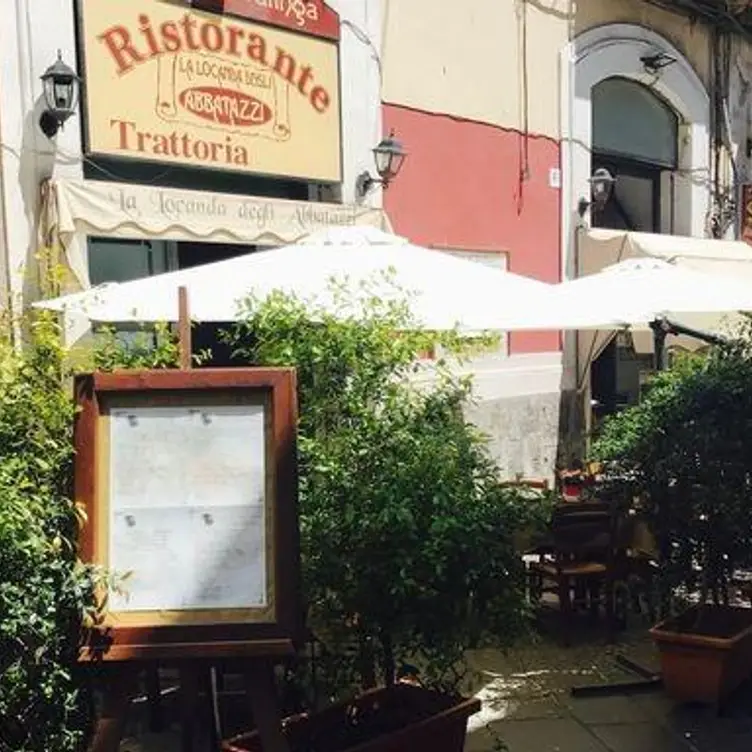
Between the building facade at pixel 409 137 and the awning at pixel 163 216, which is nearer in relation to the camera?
the awning at pixel 163 216

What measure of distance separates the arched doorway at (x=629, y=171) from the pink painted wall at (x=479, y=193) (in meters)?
1.43

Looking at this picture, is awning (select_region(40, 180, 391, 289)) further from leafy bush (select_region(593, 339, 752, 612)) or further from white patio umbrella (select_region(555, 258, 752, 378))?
leafy bush (select_region(593, 339, 752, 612))

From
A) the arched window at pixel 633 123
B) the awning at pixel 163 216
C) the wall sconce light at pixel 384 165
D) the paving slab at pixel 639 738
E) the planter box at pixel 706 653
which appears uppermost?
the arched window at pixel 633 123

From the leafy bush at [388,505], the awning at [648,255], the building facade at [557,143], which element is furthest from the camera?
the awning at [648,255]

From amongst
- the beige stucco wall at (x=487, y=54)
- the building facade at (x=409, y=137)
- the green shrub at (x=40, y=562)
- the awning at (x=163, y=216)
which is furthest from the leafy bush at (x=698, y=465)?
the beige stucco wall at (x=487, y=54)

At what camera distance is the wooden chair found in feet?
18.4

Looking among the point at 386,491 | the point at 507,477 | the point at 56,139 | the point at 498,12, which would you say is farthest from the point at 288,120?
the point at 386,491

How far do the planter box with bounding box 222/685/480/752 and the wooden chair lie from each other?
1.90 metres

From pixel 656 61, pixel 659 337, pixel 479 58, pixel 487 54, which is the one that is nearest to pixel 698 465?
pixel 659 337

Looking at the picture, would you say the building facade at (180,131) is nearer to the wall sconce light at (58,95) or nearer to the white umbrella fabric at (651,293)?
the wall sconce light at (58,95)

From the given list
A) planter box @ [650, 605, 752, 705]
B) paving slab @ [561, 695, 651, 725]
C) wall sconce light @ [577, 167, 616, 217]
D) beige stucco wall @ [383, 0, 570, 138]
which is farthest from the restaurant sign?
planter box @ [650, 605, 752, 705]

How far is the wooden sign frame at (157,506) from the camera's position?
2.94m

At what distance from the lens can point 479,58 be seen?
993 cm

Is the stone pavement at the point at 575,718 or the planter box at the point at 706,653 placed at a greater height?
the planter box at the point at 706,653
